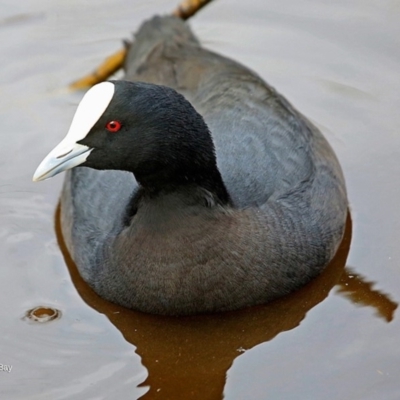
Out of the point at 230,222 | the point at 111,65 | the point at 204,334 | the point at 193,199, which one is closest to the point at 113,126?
the point at 193,199

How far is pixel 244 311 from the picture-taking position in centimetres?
557

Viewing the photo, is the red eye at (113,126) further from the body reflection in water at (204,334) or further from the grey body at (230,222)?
the body reflection in water at (204,334)

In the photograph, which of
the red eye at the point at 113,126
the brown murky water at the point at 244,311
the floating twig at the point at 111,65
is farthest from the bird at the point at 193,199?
the floating twig at the point at 111,65

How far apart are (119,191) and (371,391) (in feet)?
5.59

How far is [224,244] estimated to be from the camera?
5340 millimetres

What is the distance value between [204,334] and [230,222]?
61cm

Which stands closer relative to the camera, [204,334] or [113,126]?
[113,126]

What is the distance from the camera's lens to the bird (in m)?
5.06

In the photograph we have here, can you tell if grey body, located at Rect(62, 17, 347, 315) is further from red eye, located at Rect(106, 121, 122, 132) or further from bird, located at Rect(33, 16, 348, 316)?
red eye, located at Rect(106, 121, 122, 132)

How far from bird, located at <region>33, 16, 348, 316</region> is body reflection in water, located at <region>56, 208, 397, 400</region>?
0.31 feet

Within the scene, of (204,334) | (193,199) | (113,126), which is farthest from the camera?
(204,334)

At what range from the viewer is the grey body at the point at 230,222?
5.33 m

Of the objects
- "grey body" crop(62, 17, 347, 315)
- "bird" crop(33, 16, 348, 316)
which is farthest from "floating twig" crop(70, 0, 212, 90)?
"bird" crop(33, 16, 348, 316)

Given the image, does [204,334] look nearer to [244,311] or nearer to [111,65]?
[244,311]
